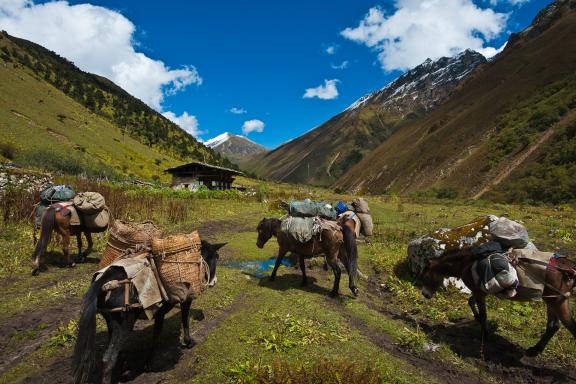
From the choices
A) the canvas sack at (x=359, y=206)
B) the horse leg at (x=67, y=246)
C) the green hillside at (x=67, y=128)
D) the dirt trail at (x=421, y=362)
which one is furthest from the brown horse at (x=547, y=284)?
the green hillside at (x=67, y=128)

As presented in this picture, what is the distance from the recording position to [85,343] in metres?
4.50

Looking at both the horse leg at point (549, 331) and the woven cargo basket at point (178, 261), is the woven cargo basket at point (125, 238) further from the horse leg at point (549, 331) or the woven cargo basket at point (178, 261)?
the horse leg at point (549, 331)

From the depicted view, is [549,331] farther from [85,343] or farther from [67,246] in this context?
[67,246]

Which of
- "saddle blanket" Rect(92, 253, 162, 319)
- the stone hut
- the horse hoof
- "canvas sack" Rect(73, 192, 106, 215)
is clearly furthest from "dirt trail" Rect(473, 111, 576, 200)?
"saddle blanket" Rect(92, 253, 162, 319)

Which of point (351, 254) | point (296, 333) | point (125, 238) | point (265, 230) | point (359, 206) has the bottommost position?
point (296, 333)

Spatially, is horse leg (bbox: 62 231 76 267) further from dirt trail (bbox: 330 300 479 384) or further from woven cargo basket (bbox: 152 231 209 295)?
dirt trail (bbox: 330 300 479 384)

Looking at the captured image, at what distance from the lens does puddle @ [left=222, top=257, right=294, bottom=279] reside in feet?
36.4

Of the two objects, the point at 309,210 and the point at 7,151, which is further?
the point at 7,151

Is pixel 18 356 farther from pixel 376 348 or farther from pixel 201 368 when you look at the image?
pixel 376 348

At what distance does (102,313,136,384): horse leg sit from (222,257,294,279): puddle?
6.06 meters

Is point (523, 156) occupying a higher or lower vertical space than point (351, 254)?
higher

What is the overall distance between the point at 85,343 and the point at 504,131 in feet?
214

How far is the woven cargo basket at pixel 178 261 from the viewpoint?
208 inches

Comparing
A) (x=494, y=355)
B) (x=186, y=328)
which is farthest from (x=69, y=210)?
(x=494, y=355)
